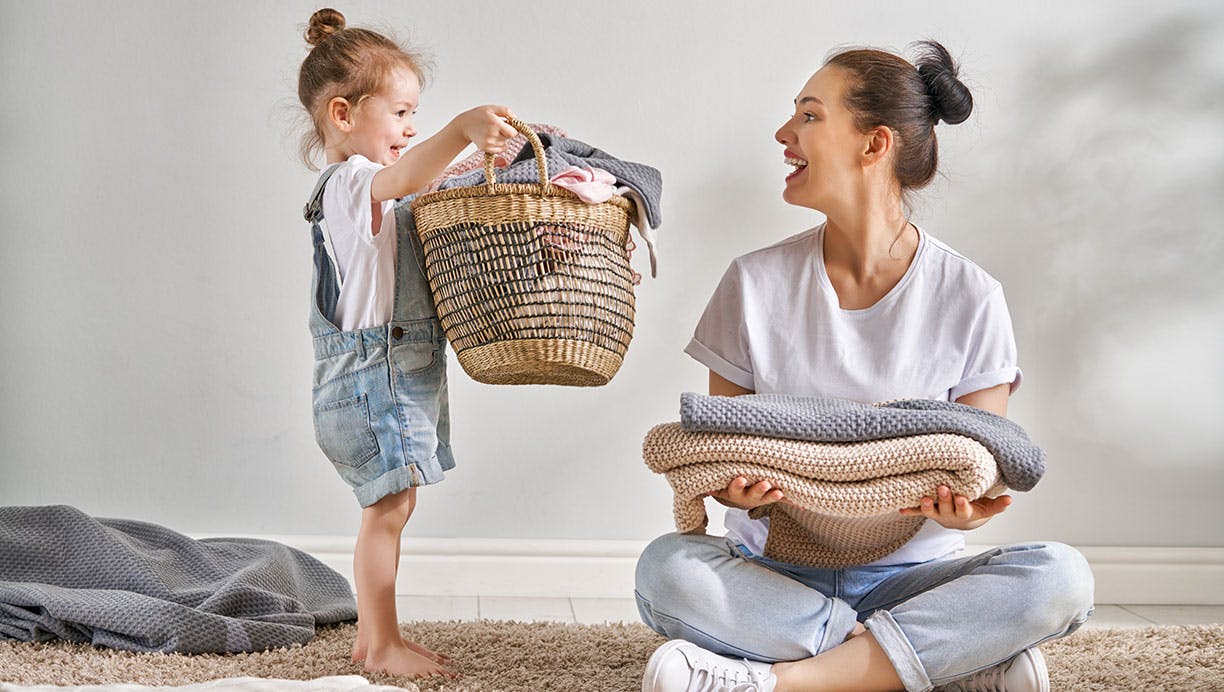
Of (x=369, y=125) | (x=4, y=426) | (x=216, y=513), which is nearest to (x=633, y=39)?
(x=369, y=125)

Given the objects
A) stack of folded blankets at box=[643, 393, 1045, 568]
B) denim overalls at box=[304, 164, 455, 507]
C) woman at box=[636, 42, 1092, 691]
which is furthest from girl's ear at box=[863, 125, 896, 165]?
denim overalls at box=[304, 164, 455, 507]

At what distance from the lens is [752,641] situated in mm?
1417

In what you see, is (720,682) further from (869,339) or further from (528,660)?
(869,339)

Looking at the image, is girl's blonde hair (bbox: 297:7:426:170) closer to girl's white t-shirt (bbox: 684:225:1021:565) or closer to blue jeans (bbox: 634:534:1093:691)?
girl's white t-shirt (bbox: 684:225:1021:565)

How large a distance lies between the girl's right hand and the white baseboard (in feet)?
3.63

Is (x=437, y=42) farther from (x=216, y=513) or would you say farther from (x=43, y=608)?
(x=43, y=608)

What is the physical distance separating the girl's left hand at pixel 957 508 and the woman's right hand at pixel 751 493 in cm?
16

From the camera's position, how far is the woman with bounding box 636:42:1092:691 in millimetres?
1380

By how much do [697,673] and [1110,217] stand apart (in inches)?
60.3

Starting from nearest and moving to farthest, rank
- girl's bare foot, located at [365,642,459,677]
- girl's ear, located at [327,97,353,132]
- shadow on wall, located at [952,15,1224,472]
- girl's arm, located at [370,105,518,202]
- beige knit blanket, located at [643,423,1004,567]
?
beige knit blanket, located at [643,423,1004,567]
girl's arm, located at [370,105,518,202]
girl's bare foot, located at [365,642,459,677]
girl's ear, located at [327,97,353,132]
shadow on wall, located at [952,15,1224,472]

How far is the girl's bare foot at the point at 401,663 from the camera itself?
1.56 meters

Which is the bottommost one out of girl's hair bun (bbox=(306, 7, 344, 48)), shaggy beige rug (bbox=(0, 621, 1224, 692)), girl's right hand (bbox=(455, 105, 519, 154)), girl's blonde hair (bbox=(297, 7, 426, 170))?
shaggy beige rug (bbox=(0, 621, 1224, 692))

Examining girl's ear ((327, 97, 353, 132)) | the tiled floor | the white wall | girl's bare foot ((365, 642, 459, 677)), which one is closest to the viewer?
girl's bare foot ((365, 642, 459, 677))

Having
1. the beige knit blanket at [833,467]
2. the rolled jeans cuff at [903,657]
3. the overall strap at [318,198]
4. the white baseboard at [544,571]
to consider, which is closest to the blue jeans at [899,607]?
the rolled jeans cuff at [903,657]
